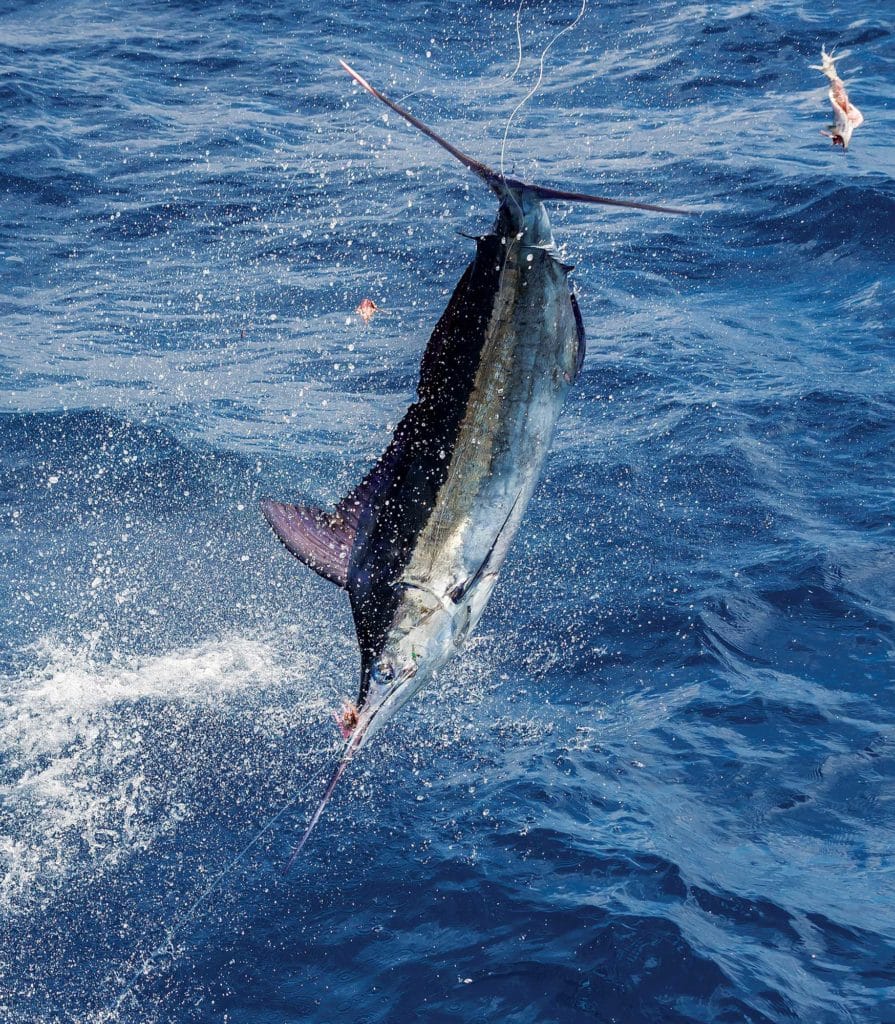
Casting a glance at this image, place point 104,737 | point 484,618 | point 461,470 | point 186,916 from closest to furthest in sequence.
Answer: point 461,470, point 186,916, point 104,737, point 484,618

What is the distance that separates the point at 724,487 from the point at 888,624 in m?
1.59

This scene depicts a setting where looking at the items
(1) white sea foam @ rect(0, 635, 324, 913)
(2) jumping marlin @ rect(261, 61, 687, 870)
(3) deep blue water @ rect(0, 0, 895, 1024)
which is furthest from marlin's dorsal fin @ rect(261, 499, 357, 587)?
(1) white sea foam @ rect(0, 635, 324, 913)

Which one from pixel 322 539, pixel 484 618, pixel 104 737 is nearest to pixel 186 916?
pixel 104 737

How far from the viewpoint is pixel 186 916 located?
159 inches

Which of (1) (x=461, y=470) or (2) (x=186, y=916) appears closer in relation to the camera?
(1) (x=461, y=470)

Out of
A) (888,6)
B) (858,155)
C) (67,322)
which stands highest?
(888,6)

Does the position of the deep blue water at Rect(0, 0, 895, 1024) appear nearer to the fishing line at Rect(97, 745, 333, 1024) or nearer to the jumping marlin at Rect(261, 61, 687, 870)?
the fishing line at Rect(97, 745, 333, 1024)

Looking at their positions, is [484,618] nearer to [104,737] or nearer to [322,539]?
[104,737]

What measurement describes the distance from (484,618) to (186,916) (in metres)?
2.16

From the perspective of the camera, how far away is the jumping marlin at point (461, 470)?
3.07 metres

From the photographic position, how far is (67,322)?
959 cm

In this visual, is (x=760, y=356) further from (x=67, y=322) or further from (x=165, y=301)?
(x=67, y=322)

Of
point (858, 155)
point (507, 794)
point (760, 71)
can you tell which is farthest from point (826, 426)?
point (760, 71)

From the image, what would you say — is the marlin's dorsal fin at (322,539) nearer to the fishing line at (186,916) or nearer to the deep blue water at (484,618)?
the fishing line at (186,916)
